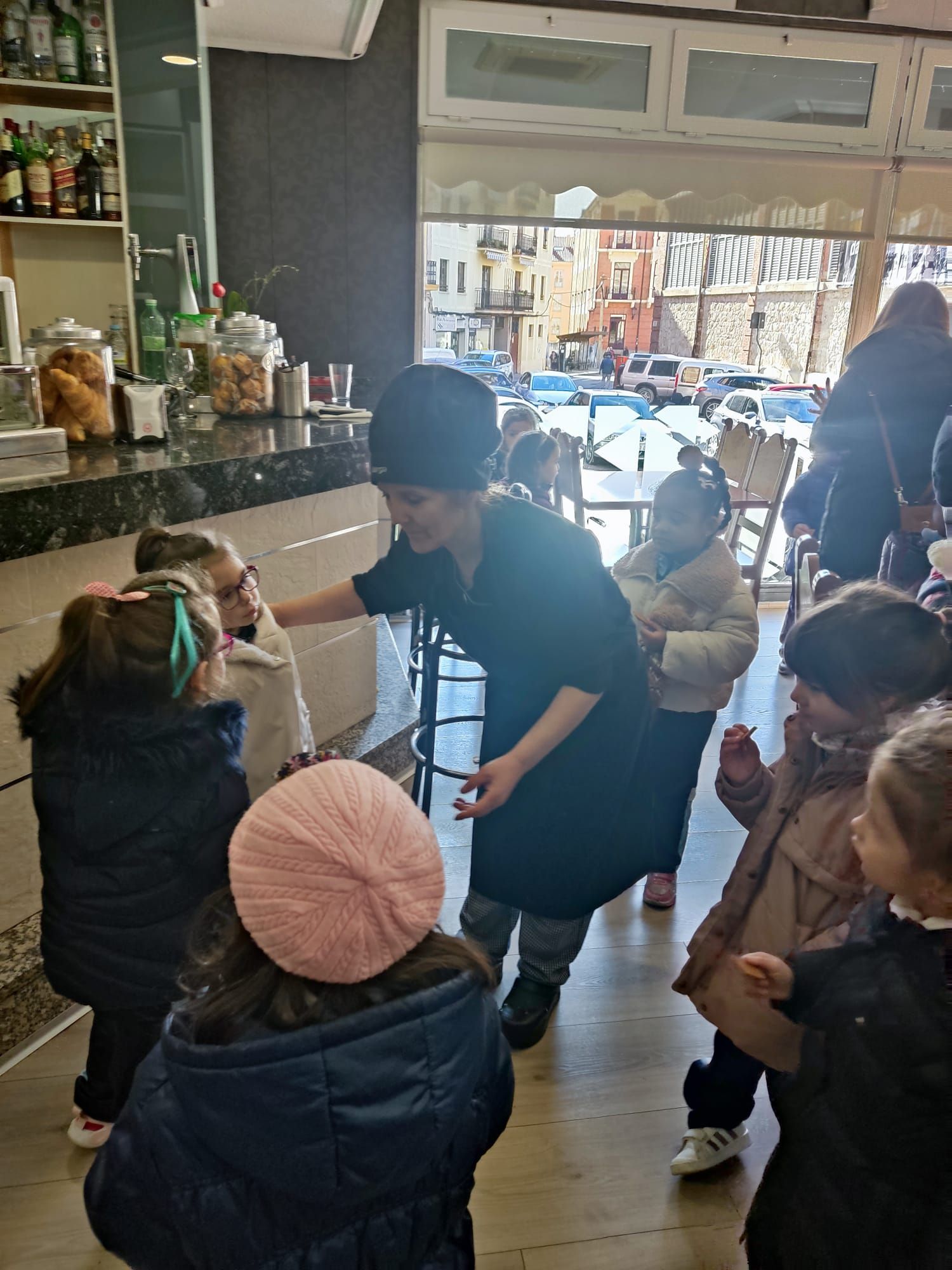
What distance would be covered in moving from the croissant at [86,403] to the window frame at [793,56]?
3.14 meters

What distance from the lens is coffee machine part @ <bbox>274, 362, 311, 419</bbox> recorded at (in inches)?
101

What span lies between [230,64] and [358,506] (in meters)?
2.39

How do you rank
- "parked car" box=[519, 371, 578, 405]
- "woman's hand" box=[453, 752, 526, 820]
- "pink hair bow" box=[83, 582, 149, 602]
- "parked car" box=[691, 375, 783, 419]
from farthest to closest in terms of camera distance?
"parked car" box=[691, 375, 783, 419] < "parked car" box=[519, 371, 578, 405] < "woman's hand" box=[453, 752, 526, 820] < "pink hair bow" box=[83, 582, 149, 602]

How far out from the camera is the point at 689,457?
232cm

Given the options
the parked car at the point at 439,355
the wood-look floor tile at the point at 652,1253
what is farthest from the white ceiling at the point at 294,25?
the wood-look floor tile at the point at 652,1253

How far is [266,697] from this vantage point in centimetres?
147

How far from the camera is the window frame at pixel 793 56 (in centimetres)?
387

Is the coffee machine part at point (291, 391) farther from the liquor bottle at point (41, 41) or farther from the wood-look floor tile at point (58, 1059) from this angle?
the wood-look floor tile at point (58, 1059)

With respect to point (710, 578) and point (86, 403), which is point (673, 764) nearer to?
point (710, 578)

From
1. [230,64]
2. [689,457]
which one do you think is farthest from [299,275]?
[689,457]

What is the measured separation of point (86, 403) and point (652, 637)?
1.34 m

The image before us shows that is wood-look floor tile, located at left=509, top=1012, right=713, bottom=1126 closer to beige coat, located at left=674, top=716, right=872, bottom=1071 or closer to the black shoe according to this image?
the black shoe

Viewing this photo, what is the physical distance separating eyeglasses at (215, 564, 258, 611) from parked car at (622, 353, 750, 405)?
150 inches

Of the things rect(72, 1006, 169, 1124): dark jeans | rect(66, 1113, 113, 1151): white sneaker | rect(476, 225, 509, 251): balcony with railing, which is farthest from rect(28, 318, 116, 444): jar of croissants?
rect(476, 225, 509, 251): balcony with railing
